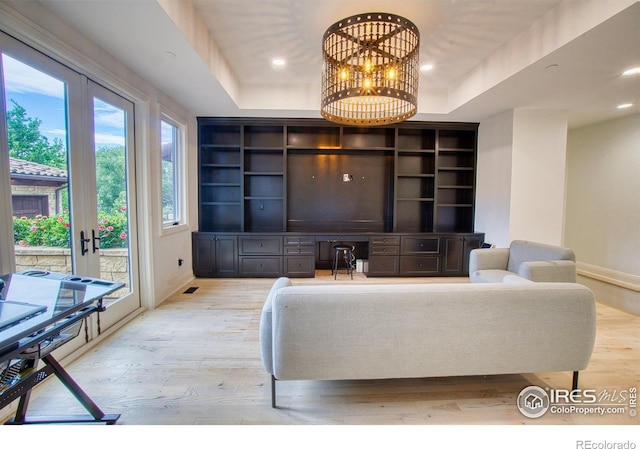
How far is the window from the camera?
3.78 m

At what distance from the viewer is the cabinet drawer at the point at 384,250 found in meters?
4.57

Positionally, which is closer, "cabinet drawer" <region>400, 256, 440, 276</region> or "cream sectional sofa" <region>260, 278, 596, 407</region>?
"cream sectional sofa" <region>260, 278, 596, 407</region>

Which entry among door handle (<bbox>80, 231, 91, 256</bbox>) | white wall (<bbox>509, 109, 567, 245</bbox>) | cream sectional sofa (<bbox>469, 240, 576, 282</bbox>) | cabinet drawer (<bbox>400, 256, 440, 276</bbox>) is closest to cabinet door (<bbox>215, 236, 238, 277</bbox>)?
door handle (<bbox>80, 231, 91, 256</bbox>)

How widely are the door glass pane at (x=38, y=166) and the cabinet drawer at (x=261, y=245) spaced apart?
7.75 ft

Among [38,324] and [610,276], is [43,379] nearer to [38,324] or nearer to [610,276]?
[38,324]

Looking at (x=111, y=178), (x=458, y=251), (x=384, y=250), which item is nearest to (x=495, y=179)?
(x=458, y=251)

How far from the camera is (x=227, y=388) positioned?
191cm

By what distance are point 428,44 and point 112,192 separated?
3.60 metres

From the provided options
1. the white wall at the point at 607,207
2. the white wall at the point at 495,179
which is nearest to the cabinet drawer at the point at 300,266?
the white wall at the point at 495,179

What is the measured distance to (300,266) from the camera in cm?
454

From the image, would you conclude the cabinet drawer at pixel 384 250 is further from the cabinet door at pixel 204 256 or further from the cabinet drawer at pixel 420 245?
the cabinet door at pixel 204 256

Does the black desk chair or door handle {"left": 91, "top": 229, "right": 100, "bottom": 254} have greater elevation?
door handle {"left": 91, "top": 229, "right": 100, "bottom": 254}

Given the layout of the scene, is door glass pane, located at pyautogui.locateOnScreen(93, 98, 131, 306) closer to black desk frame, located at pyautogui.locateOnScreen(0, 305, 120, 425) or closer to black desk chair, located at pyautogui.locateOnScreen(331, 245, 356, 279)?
black desk frame, located at pyautogui.locateOnScreen(0, 305, 120, 425)

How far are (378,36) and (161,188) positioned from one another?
117 inches
